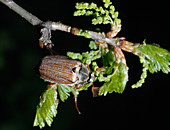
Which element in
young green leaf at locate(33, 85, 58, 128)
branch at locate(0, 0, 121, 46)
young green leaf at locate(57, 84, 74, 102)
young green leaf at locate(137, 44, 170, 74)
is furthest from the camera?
young green leaf at locate(57, 84, 74, 102)

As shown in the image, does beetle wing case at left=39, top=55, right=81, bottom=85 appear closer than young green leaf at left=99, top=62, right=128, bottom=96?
No

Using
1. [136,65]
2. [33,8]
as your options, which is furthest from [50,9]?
[136,65]

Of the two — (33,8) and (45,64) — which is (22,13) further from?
(33,8)

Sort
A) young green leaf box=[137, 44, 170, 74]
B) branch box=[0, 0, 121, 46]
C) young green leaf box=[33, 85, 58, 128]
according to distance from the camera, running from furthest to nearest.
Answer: young green leaf box=[33, 85, 58, 128] → young green leaf box=[137, 44, 170, 74] → branch box=[0, 0, 121, 46]

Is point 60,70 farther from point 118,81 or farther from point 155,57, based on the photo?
point 155,57

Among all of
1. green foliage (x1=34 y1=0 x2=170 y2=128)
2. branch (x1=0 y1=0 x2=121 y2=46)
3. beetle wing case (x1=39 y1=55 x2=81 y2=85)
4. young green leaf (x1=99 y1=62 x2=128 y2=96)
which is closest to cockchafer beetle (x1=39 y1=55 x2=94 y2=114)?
beetle wing case (x1=39 y1=55 x2=81 y2=85)

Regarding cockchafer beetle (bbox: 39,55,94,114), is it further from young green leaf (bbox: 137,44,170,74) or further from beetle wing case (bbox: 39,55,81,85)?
young green leaf (bbox: 137,44,170,74)
